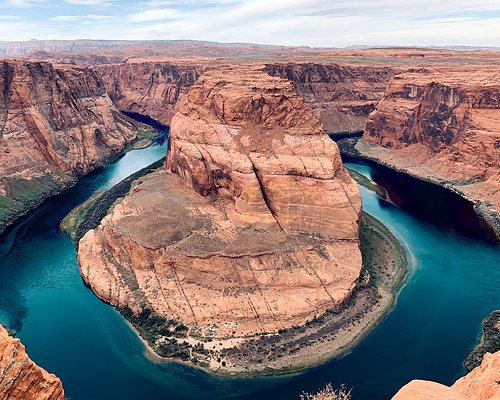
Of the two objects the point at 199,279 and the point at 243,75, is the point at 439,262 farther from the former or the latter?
the point at 243,75

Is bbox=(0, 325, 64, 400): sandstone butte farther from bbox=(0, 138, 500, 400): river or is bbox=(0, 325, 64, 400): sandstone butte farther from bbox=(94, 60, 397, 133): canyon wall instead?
bbox=(94, 60, 397, 133): canyon wall

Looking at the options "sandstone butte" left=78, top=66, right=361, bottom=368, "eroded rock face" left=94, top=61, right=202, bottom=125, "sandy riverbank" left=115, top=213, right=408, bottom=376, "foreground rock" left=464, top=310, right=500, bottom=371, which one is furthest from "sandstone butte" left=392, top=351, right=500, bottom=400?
"eroded rock face" left=94, top=61, right=202, bottom=125

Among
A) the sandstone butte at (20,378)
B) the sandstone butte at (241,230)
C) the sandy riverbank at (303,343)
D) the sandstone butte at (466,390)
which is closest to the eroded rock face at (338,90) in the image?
the sandstone butte at (241,230)

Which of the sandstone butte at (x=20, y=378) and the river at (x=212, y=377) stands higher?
the sandstone butte at (x=20, y=378)

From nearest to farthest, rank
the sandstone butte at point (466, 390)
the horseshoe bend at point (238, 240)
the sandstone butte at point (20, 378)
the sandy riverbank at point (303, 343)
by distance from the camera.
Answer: the sandstone butte at point (20, 378)
the sandstone butte at point (466, 390)
the sandy riverbank at point (303, 343)
the horseshoe bend at point (238, 240)

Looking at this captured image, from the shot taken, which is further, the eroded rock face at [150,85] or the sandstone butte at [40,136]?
the eroded rock face at [150,85]

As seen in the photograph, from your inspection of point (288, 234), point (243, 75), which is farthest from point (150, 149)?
point (288, 234)

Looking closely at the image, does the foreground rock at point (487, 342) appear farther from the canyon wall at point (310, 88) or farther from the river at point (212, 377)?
the canyon wall at point (310, 88)

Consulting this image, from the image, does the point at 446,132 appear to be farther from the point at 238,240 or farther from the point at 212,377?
the point at 212,377
